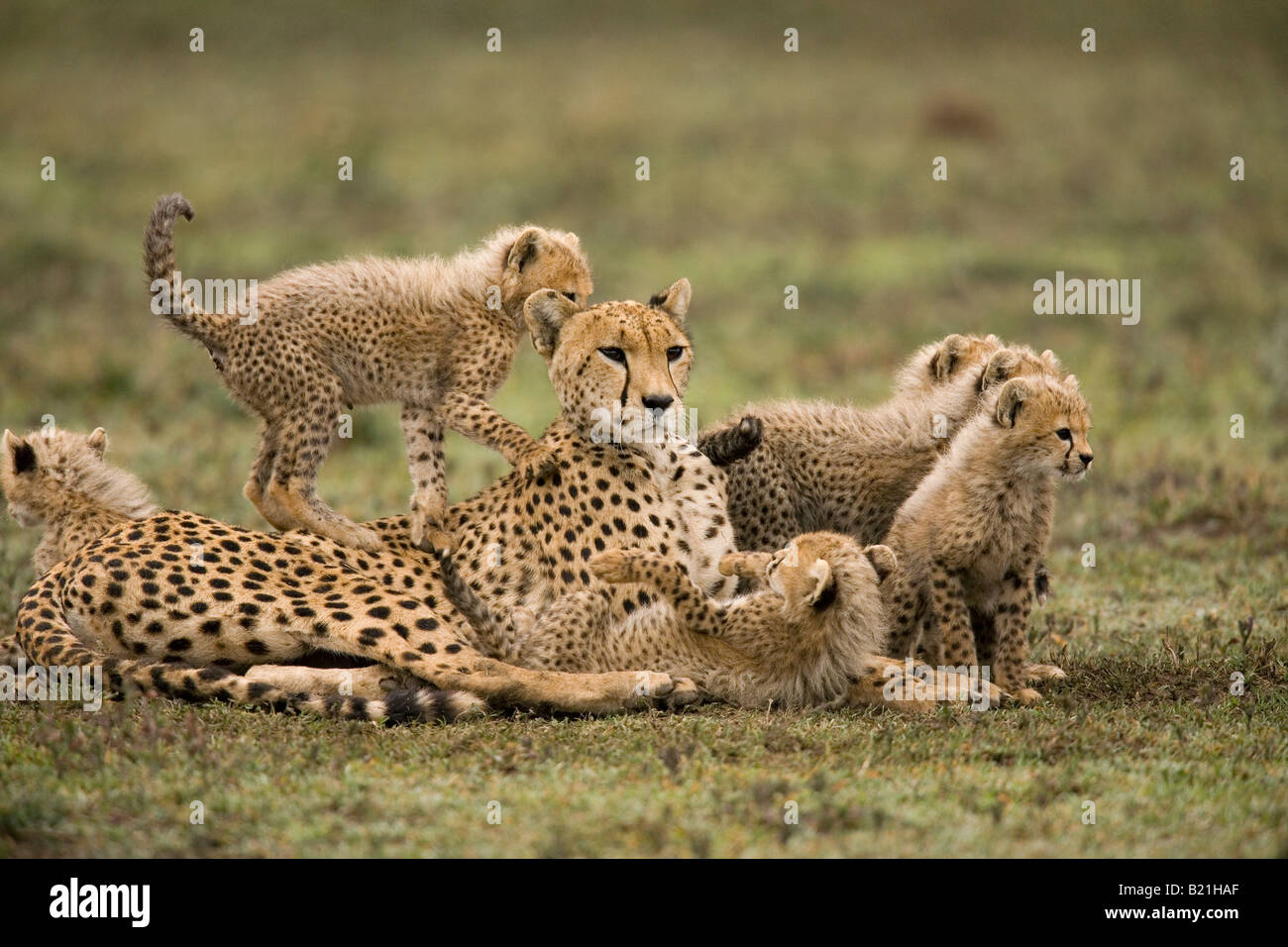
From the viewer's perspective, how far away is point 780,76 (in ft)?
76.2

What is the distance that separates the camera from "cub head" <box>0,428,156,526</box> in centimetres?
568

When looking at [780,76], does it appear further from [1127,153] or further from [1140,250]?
[1140,250]

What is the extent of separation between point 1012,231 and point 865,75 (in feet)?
27.9

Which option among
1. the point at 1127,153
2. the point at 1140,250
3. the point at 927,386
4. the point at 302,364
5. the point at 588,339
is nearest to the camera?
the point at 588,339

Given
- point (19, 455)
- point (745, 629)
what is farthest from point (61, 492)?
point (745, 629)

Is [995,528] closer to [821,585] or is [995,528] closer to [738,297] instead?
[821,585]

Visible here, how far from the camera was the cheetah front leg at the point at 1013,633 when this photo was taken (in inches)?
207

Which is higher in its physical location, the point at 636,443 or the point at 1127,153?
the point at 1127,153

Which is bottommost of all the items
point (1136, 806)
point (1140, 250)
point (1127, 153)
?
point (1136, 806)

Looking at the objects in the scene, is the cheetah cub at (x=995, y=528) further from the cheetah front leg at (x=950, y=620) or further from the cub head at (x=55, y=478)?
the cub head at (x=55, y=478)

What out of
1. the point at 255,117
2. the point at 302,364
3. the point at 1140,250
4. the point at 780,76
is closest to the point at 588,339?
the point at 302,364

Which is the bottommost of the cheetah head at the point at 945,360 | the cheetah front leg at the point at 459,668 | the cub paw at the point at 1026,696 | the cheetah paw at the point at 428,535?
the cub paw at the point at 1026,696

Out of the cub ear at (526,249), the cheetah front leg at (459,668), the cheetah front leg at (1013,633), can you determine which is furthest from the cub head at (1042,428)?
the cub ear at (526,249)

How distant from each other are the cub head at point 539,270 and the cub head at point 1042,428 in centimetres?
162
